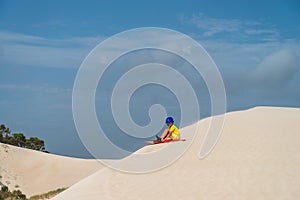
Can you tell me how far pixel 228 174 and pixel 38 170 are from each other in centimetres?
2584

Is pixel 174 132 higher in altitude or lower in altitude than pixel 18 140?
lower

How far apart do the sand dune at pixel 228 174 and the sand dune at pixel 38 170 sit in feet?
58.8

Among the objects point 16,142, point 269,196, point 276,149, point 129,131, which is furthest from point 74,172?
point 269,196

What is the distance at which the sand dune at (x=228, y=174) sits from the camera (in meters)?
10.6

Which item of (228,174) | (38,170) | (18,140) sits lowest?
(228,174)

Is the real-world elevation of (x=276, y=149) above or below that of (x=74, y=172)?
below

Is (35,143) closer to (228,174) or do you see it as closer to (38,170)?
(38,170)

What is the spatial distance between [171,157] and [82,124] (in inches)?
156

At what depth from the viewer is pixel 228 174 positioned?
11648 millimetres

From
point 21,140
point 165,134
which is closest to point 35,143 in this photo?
point 21,140

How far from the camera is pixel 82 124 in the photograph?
51.5ft

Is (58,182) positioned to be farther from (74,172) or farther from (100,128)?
(100,128)

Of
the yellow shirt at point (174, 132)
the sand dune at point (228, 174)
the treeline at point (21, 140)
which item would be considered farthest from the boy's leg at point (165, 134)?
the treeline at point (21, 140)

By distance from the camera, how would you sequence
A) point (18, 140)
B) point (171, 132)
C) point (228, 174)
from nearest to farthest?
1. point (228, 174)
2. point (171, 132)
3. point (18, 140)
